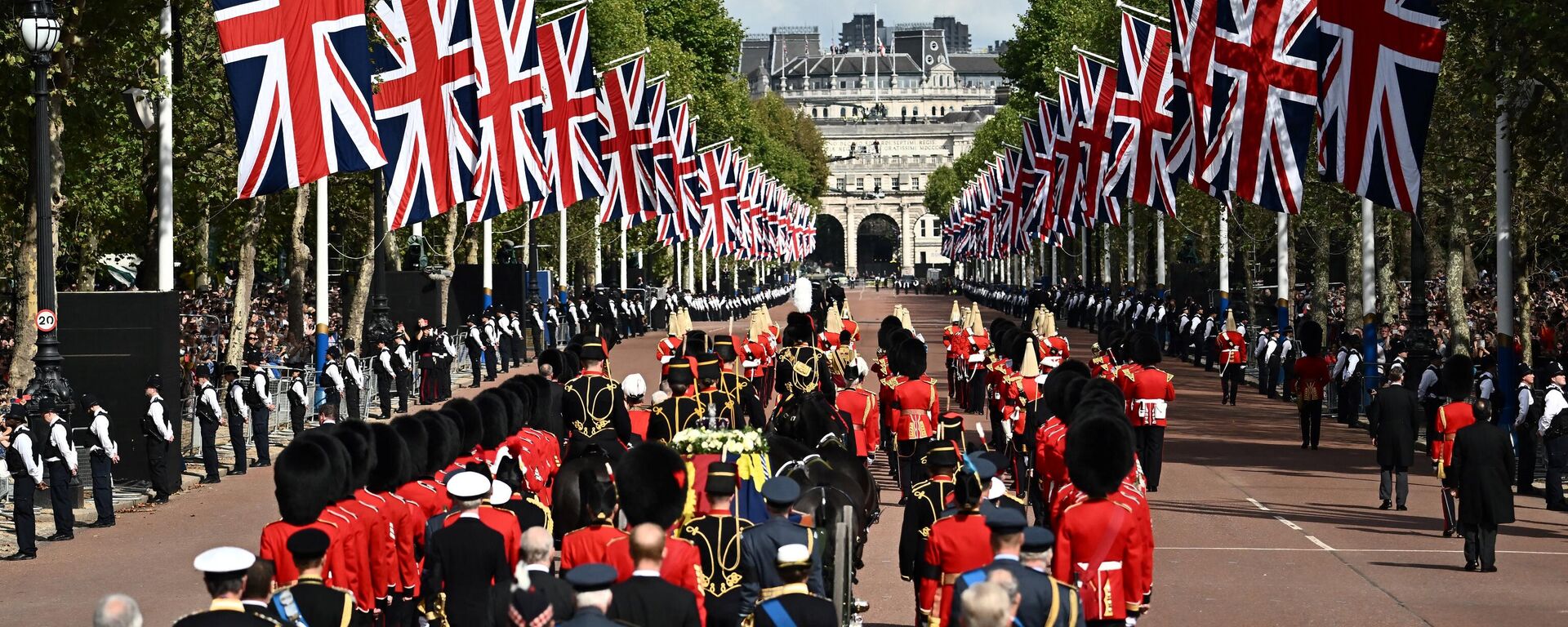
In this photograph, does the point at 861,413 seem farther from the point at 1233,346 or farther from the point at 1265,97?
the point at 1233,346

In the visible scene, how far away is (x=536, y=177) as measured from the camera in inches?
1135

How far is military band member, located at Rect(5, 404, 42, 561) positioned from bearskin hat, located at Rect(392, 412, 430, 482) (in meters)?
5.41

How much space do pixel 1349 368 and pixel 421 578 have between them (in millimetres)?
19675

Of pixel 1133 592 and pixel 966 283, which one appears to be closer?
pixel 1133 592

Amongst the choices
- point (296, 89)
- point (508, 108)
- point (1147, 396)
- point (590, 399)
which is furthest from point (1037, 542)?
point (508, 108)

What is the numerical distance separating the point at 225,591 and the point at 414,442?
18.2 feet

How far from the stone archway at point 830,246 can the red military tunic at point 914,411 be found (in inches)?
6225

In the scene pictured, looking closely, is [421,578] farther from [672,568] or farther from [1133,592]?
[1133,592]

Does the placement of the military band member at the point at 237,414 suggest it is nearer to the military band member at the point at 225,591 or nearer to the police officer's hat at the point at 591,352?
the police officer's hat at the point at 591,352

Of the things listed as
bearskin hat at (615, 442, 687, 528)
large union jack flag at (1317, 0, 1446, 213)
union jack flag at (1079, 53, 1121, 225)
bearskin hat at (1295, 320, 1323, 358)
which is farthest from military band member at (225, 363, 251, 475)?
union jack flag at (1079, 53, 1121, 225)

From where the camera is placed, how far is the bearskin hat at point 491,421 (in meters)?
14.6

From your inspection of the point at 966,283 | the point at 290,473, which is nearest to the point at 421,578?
the point at 290,473

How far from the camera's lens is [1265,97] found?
902 inches

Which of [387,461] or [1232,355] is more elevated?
[387,461]
